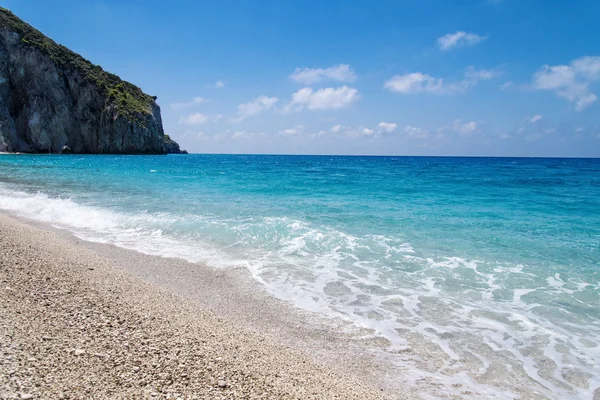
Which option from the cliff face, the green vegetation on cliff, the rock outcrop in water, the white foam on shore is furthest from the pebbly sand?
the rock outcrop in water

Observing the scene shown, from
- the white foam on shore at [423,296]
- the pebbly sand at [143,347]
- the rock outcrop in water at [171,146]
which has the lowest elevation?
the white foam on shore at [423,296]

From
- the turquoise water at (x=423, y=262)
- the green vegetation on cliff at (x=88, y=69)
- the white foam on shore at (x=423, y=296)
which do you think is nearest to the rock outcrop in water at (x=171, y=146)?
the green vegetation on cliff at (x=88, y=69)

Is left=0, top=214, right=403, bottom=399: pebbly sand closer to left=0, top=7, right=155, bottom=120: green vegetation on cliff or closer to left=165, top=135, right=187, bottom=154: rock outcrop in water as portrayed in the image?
left=0, top=7, right=155, bottom=120: green vegetation on cliff

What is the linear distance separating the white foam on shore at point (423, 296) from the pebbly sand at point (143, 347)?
1.08 meters

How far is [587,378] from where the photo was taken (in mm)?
4703

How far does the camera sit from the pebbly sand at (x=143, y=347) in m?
3.13

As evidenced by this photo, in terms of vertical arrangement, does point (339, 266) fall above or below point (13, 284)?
below

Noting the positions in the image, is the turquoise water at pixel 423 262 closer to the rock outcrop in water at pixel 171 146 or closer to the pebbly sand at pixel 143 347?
the pebbly sand at pixel 143 347

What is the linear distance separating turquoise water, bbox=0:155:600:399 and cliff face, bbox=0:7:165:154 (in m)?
70.5

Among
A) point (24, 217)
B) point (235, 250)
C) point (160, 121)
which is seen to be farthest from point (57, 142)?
point (235, 250)

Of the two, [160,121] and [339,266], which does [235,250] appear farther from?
[160,121]

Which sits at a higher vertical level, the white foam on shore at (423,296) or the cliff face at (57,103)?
Result: the cliff face at (57,103)

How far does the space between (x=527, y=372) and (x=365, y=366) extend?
2.29 m

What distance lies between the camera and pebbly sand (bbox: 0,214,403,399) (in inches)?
123
